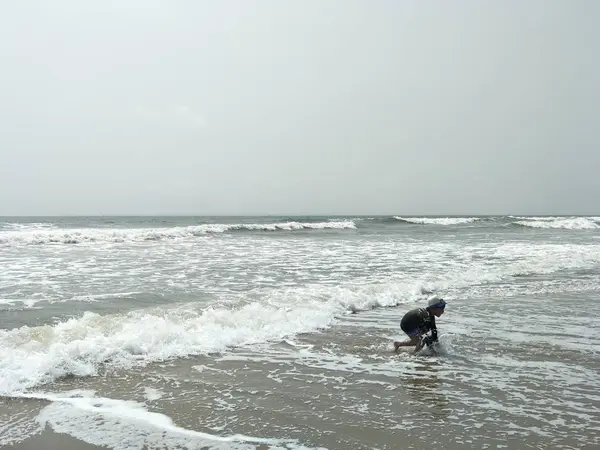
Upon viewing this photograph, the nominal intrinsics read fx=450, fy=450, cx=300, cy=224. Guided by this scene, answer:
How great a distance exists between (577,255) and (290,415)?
2120 cm

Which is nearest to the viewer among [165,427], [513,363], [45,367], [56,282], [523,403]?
[165,427]

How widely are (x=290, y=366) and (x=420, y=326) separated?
2.19m

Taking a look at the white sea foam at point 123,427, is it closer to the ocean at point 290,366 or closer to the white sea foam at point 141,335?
the ocean at point 290,366

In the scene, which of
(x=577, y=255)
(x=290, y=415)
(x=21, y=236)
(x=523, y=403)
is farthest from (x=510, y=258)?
(x=21, y=236)

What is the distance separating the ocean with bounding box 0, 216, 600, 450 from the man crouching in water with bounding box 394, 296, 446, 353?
0.64 ft

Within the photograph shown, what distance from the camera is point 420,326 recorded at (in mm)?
7023

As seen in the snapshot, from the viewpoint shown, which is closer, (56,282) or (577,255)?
(56,282)

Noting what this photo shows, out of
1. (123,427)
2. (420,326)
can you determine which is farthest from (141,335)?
(420,326)

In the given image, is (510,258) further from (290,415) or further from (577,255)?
(290,415)

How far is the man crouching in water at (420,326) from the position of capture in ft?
22.9

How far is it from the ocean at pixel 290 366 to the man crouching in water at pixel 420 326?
0.19 meters

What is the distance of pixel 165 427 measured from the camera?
434cm

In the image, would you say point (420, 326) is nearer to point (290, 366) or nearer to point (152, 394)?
point (290, 366)

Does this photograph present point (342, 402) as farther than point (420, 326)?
No
